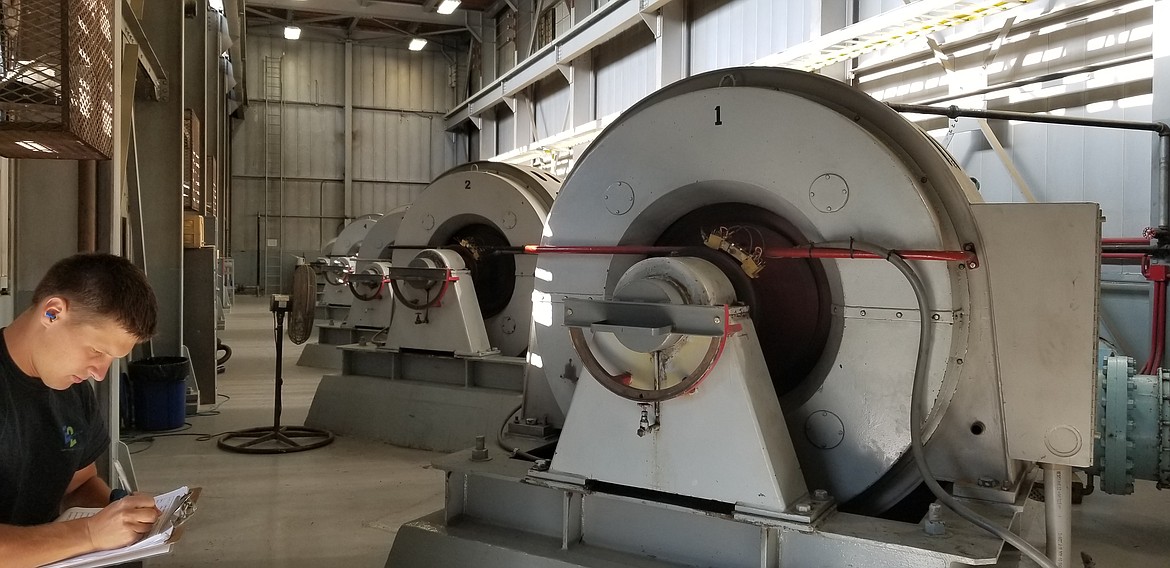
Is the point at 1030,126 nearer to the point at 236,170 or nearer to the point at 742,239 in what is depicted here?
the point at 742,239

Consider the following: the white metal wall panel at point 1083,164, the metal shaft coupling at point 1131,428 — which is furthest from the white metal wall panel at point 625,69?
the metal shaft coupling at point 1131,428

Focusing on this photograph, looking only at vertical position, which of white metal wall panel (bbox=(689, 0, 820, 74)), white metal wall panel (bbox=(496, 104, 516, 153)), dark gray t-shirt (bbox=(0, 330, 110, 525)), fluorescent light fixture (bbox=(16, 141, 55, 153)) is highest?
white metal wall panel (bbox=(496, 104, 516, 153))

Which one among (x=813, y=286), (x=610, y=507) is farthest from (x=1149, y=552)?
(x=610, y=507)

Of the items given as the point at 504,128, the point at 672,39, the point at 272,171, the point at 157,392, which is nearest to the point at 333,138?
the point at 272,171

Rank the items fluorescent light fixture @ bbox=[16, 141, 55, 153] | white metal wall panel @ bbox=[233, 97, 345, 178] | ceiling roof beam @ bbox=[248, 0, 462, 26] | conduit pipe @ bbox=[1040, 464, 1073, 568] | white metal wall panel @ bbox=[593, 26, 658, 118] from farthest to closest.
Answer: white metal wall panel @ bbox=[233, 97, 345, 178]
ceiling roof beam @ bbox=[248, 0, 462, 26]
white metal wall panel @ bbox=[593, 26, 658, 118]
fluorescent light fixture @ bbox=[16, 141, 55, 153]
conduit pipe @ bbox=[1040, 464, 1073, 568]

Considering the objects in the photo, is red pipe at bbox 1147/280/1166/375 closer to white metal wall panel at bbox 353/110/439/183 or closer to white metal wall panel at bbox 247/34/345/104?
white metal wall panel at bbox 353/110/439/183

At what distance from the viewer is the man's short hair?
134cm

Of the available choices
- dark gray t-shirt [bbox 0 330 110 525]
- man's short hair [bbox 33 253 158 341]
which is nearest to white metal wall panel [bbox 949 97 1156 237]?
man's short hair [bbox 33 253 158 341]

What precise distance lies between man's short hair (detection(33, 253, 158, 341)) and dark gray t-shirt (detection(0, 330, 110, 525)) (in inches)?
6.7

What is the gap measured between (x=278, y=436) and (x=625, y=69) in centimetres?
643

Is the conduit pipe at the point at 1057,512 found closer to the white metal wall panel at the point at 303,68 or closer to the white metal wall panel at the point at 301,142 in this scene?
the white metal wall panel at the point at 301,142

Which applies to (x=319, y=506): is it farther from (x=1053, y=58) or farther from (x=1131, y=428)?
(x=1053, y=58)

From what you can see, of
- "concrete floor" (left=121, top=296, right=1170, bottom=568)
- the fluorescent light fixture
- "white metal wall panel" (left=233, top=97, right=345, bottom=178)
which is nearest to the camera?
the fluorescent light fixture

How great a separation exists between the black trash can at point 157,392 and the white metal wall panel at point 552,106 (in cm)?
711
